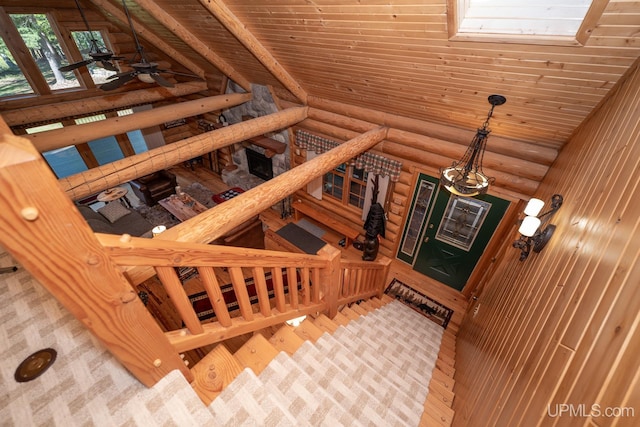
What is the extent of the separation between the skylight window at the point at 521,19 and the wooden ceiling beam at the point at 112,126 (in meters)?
4.56

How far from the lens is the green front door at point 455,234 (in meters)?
4.49

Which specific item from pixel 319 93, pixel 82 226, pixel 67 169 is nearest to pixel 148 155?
pixel 82 226

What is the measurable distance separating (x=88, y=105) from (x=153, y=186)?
2.41 m

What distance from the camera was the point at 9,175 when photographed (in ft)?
1.97

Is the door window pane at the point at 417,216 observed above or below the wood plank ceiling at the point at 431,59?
below

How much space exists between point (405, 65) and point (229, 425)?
3.60 meters

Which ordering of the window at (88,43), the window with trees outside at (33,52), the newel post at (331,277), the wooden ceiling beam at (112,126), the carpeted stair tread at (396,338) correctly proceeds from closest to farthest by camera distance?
the newel post at (331,277), the carpeted stair tread at (396,338), the wooden ceiling beam at (112,126), the window with trees outside at (33,52), the window at (88,43)

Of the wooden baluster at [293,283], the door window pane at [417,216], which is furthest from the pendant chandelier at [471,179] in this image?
the wooden baluster at [293,283]

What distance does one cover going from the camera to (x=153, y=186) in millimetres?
7332

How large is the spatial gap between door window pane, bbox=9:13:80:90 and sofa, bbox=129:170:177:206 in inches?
A: 104

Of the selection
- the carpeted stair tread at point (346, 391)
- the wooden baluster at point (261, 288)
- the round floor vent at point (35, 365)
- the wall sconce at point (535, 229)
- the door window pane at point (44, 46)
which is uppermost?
the door window pane at point (44, 46)

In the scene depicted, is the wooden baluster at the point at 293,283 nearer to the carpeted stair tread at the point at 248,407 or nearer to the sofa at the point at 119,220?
the carpeted stair tread at the point at 248,407

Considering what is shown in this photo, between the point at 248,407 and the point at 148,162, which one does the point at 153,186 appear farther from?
the point at 248,407

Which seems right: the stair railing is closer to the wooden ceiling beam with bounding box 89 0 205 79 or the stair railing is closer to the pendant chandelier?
the pendant chandelier
